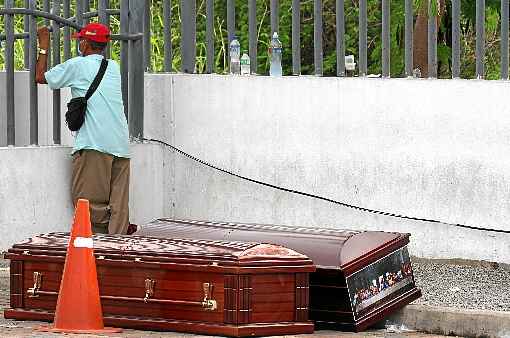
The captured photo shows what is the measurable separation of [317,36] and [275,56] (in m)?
0.38

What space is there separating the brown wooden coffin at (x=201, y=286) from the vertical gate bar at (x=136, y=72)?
4.18 meters

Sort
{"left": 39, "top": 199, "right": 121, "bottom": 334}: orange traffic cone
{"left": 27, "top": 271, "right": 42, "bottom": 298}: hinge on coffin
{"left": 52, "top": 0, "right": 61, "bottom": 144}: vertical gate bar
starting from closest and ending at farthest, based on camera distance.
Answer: {"left": 39, "top": 199, "right": 121, "bottom": 334}: orange traffic cone < {"left": 27, "top": 271, "right": 42, "bottom": 298}: hinge on coffin < {"left": 52, "top": 0, "right": 61, "bottom": 144}: vertical gate bar

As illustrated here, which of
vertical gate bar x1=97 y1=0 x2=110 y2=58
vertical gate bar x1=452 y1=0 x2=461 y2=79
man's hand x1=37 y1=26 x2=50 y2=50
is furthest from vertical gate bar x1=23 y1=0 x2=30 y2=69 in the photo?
vertical gate bar x1=452 y1=0 x2=461 y2=79

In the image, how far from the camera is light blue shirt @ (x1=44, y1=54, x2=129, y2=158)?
1259 centimetres

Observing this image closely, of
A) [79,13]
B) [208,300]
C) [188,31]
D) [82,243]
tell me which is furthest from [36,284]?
[188,31]

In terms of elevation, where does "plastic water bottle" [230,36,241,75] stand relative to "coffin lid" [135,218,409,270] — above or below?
above

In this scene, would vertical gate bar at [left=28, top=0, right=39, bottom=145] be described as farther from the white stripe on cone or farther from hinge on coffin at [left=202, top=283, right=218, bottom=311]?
hinge on coffin at [left=202, top=283, right=218, bottom=311]

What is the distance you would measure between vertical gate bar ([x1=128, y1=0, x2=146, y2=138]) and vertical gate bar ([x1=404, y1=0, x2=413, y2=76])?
2489 millimetres

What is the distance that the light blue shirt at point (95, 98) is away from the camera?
496 inches

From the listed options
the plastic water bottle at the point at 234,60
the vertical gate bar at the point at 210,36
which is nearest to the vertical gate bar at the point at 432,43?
the plastic water bottle at the point at 234,60

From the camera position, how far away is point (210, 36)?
13.9 metres

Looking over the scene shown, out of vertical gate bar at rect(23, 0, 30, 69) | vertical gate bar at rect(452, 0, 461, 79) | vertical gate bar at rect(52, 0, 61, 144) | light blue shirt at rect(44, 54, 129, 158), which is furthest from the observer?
vertical gate bar at rect(23, 0, 30, 69)

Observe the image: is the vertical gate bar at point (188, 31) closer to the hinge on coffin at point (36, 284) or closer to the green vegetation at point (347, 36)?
the green vegetation at point (347, 36)

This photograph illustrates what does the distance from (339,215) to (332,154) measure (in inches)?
19.5
